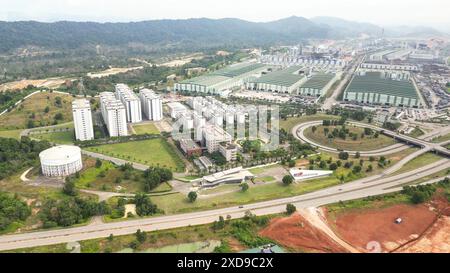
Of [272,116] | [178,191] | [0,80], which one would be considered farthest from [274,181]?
[0,80]

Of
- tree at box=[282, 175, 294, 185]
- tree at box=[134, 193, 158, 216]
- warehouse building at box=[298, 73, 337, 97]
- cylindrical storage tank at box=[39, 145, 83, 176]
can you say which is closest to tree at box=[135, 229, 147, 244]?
tree at box=[134, 193, 158, 216]

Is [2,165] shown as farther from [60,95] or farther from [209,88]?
[209,88]

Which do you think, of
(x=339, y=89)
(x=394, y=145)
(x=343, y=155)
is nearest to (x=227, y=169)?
(x=343, y=155)

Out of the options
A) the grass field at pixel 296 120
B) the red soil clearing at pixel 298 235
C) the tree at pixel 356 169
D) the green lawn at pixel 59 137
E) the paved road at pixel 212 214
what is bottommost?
the red soil clearing at pixel 298 235

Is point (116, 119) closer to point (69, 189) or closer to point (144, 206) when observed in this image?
point (69, 189)

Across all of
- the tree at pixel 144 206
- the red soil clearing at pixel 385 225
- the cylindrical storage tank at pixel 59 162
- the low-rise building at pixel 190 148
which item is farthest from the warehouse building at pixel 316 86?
the tree at pixel 144 206

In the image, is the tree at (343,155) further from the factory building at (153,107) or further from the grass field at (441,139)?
the factory building at (153,107)

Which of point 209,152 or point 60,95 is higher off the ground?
point 60,95
